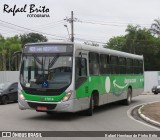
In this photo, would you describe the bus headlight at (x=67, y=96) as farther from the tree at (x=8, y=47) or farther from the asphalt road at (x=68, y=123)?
the tree at (x=8, y=47)

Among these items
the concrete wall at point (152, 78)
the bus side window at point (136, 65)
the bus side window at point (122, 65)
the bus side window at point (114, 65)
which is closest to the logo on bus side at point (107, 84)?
the bus side window at point (114, 65)

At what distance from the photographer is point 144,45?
289ft

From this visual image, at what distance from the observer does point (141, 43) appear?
88.8 meters

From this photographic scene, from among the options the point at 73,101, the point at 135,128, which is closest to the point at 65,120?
the point at 73,101

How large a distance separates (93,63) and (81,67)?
1.56m

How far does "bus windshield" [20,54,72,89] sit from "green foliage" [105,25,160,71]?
73.4 meters

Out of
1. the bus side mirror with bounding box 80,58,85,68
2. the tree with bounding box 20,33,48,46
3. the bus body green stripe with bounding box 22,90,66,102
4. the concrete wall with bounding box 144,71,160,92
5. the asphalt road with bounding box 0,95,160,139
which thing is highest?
the tree with bounding box 20,33,48,46

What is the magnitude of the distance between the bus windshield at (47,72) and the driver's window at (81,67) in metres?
0.41

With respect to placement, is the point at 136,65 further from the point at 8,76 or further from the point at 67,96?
the point at 8,76

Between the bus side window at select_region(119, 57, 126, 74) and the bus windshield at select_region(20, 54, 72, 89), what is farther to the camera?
the bus side window at select_region(119, 57, 126, 74)

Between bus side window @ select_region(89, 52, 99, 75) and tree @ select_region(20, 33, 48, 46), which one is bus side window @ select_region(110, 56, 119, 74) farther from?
tree @ select_region(20, 33, 48, 46)

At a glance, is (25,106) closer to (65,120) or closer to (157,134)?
(65,120)

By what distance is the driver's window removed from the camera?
15.5 m

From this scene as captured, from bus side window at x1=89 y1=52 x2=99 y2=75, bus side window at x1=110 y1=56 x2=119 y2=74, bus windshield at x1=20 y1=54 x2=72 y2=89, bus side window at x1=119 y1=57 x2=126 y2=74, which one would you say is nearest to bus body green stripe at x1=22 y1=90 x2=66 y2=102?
bus windshield at x1=20 y1=54 x2=72 y2=89
